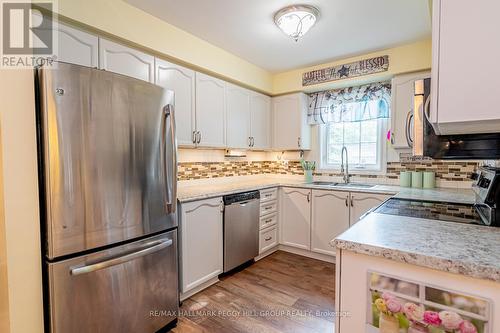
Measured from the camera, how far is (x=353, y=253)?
0.92 metres

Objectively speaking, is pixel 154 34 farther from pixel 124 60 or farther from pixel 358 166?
pixel 358 166

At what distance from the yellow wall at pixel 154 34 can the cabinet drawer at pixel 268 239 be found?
1828mm

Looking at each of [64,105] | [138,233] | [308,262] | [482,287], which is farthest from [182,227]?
[482,287]

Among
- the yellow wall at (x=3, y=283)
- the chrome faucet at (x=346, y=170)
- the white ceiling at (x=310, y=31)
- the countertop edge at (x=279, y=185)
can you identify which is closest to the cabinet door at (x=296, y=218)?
the countertop edge at (x=279, y=185)

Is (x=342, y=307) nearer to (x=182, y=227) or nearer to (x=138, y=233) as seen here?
(x=138, y=233)

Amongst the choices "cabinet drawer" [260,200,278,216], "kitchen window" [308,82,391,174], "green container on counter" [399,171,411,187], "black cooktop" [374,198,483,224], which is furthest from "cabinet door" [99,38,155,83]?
"green container on counter" [399,171,411,187]

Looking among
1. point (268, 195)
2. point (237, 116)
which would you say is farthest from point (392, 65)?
point (268, 195)

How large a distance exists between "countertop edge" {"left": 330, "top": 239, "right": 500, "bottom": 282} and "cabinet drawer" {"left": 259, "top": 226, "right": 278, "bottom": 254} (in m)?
2.05

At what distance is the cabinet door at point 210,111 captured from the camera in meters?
2.50

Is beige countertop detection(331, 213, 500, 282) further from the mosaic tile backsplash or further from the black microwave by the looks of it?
the mosaic tile backsplash

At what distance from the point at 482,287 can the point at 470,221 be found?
0.61 meters

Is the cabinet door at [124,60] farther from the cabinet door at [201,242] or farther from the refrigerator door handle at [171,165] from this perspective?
the cabinet door at [201,242]

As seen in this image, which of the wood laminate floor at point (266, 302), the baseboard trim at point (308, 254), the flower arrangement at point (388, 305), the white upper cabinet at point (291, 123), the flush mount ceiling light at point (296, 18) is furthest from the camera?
the white upper cabinet at point (291, 123)

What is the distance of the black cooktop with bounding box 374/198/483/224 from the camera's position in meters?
1.27
